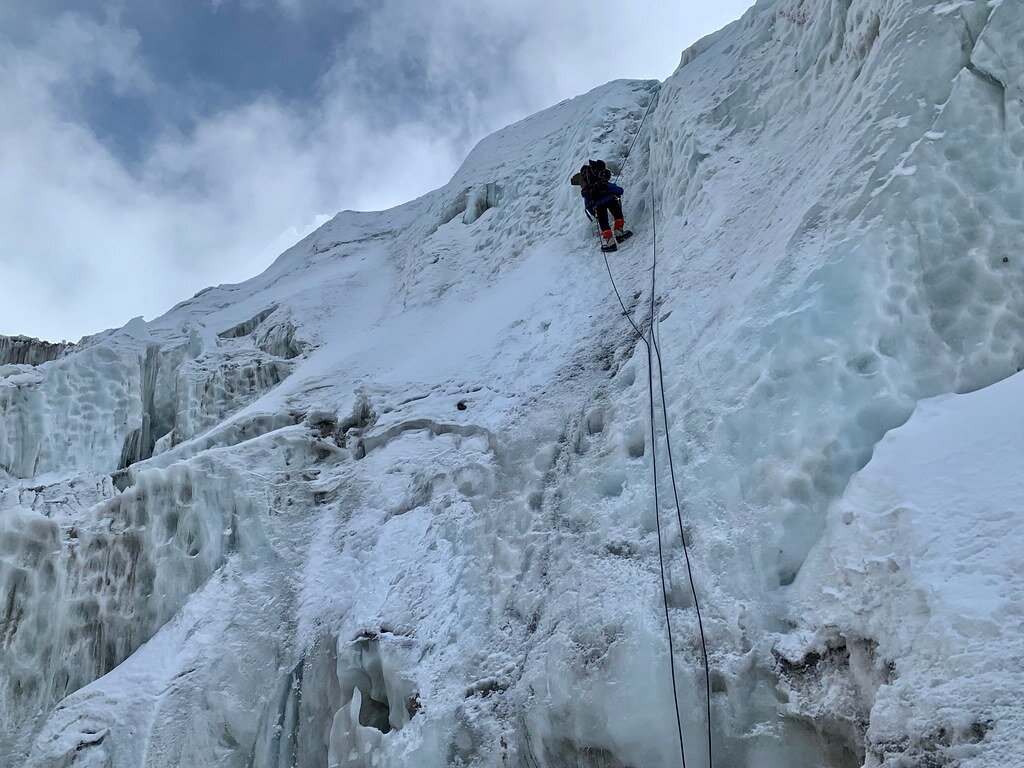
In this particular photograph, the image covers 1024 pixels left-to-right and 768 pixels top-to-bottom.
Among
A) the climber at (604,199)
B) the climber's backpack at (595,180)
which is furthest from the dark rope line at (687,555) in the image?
the climber's backpack at (595,180)

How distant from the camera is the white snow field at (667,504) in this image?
3951 millimetres

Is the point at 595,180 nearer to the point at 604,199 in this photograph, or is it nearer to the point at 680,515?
the point at 604,199

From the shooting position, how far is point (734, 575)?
4672mm

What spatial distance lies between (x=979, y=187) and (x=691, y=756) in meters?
4.18

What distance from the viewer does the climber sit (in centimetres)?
1042

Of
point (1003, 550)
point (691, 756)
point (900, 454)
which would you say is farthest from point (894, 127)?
point (691, 756)

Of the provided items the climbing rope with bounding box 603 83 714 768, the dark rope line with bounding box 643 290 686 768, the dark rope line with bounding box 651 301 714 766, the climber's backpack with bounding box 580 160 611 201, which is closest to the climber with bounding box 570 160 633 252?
the climber's backpack with bounding box 580 160 611 201

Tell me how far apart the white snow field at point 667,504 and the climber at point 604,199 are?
1.24ft

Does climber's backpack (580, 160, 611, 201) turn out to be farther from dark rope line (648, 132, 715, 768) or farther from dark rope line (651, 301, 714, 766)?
dark rope line (651, 301, 714, 766)

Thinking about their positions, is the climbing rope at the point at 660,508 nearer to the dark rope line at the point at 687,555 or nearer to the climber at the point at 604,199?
the dark rope line at the point at 687,555

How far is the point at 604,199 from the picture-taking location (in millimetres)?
10562

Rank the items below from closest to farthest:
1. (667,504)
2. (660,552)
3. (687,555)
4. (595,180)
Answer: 1. (687,555)
2. (660,552)
3. (667,504)
4. (595,180)

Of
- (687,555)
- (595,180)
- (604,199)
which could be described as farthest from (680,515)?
(595,180)

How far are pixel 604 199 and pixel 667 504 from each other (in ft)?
20.3
